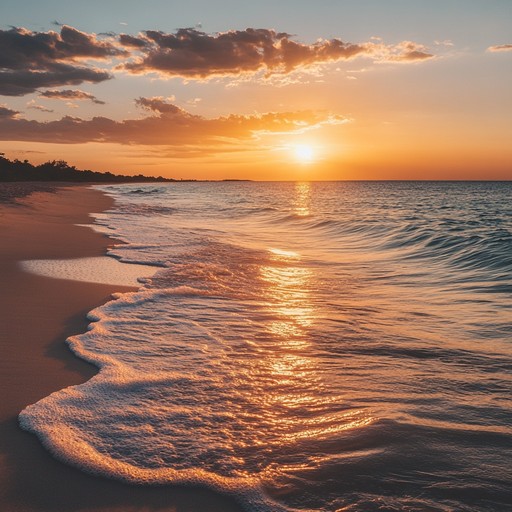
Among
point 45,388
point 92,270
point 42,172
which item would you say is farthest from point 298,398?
point 42,172

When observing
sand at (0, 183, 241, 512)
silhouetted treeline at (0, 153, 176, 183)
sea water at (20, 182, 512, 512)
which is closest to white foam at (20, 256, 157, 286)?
sand at (0, 183, 241, 512)

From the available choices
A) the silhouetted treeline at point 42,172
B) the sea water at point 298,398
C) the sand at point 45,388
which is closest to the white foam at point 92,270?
the sand at point 45,388

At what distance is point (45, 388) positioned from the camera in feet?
13.4

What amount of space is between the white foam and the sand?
333mm

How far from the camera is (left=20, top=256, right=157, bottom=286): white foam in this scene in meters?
8.78

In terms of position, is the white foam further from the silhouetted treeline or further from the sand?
the silhouetted treeline

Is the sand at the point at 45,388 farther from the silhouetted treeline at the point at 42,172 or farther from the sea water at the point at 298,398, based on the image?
the silhouetted treeline at the point at 42,172

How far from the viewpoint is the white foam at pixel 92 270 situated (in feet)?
28.8

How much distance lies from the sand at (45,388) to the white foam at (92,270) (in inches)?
13.1

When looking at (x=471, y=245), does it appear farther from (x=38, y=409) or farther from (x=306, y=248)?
(x=38, y=409)

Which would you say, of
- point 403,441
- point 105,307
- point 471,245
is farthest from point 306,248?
point 403,441

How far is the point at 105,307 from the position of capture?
6.81m

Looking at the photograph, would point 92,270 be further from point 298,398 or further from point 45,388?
point 298,398

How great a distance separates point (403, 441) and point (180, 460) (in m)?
1.56
